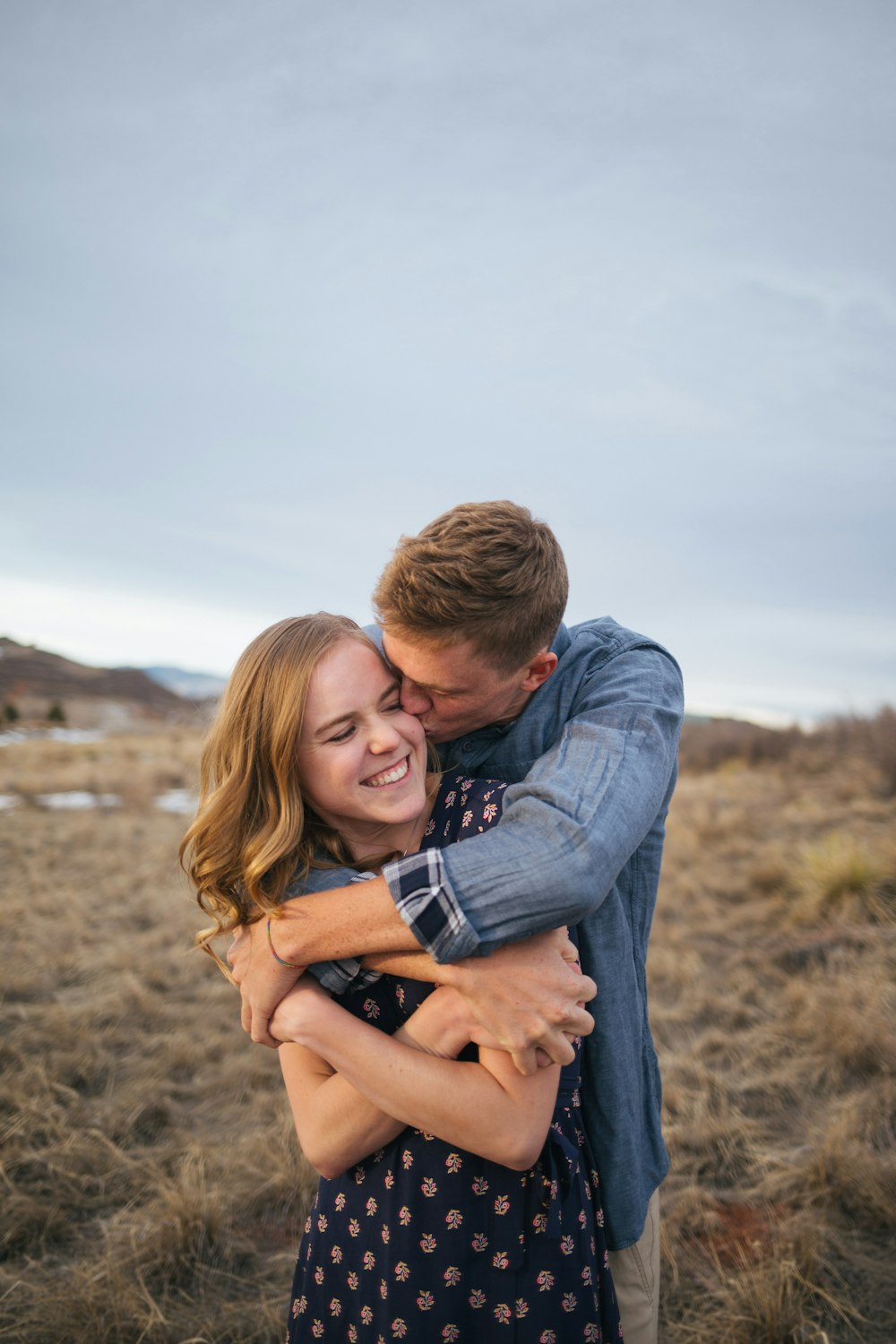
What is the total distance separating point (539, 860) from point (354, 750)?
60 centimetres

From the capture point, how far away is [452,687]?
1.96 meters

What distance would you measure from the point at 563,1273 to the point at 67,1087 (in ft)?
12.6

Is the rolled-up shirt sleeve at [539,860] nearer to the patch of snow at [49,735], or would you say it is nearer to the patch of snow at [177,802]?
the patch of snow at [177,802]

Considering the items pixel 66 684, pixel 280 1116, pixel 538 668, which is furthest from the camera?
pixel 66 684

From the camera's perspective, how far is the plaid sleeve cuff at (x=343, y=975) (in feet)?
5.38

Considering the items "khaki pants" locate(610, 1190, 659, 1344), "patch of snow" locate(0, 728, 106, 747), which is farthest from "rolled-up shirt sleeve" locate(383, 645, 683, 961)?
"patch of snow" locate(0, 728, 106, 747)

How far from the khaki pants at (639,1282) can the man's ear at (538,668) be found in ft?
4.15

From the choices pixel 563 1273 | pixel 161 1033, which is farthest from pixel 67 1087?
pixel 563 1273

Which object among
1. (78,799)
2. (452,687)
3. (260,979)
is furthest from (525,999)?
(78,799)

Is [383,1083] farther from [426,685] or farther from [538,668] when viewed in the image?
[538,668]

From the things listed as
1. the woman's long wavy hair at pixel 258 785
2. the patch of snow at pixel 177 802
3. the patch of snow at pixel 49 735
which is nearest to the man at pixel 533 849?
the woman's long wavy hair at pixel 258 785

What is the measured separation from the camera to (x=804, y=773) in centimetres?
1445

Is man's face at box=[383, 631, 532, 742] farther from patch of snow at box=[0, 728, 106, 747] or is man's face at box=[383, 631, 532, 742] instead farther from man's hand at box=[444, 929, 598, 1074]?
patch of snow at box=[0, 728, 106, 747]

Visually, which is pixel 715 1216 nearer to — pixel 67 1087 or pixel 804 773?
pixel 67 1087
